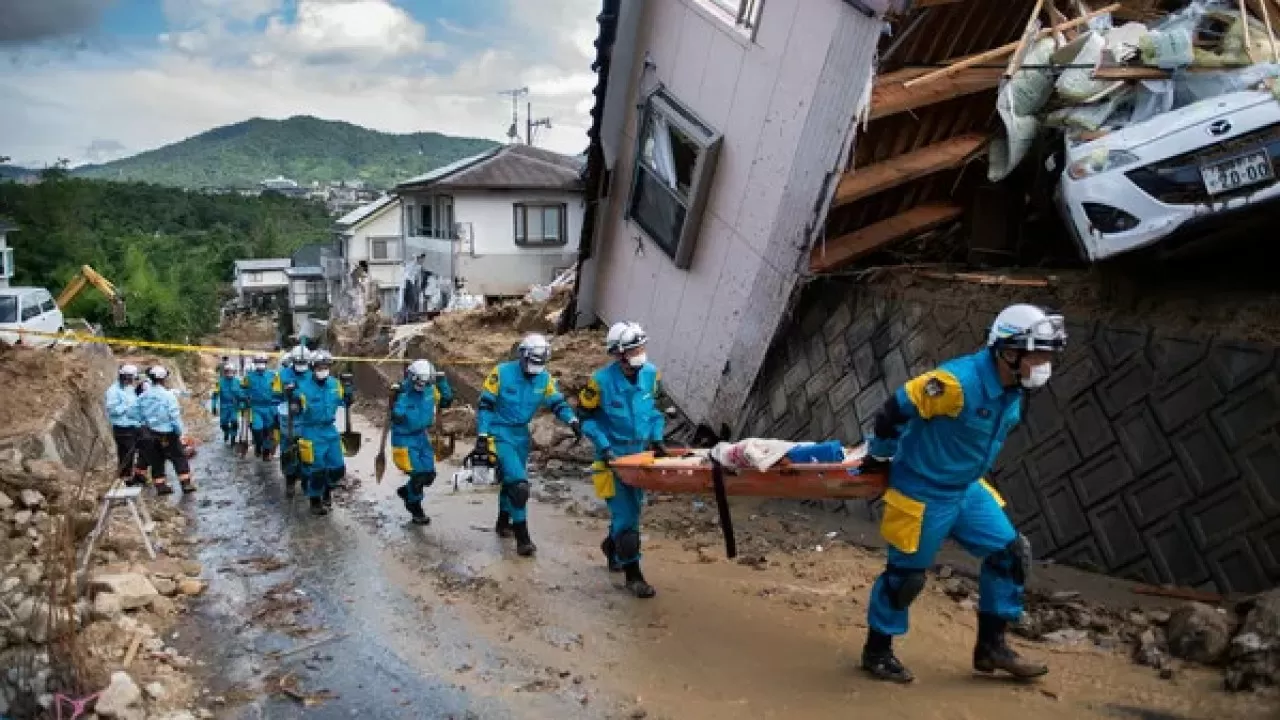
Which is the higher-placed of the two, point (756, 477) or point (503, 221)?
point (503, 221)

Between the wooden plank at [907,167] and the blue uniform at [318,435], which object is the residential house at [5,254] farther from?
the wooden plank at [907,167]

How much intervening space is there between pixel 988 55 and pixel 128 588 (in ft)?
27.3

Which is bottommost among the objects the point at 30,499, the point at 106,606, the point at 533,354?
the point at 106,606

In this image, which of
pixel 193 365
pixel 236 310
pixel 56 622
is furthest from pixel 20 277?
pixel 56 622

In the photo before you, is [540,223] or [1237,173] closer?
[1237,173]

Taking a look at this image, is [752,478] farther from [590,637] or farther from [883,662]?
[590,637]

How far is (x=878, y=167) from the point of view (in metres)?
8.99

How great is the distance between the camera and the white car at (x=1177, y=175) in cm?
634

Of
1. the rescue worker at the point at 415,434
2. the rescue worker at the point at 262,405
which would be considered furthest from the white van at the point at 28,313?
the rescue worker at the point at 415,434

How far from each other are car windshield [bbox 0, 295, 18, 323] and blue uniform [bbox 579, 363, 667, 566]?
68.6 ft

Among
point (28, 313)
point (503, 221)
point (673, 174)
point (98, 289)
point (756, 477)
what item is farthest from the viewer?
point (98, 289)

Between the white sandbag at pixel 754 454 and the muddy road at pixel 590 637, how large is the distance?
Result: 115 cm

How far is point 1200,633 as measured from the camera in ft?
16.2

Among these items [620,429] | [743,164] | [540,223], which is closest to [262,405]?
[743,164]
